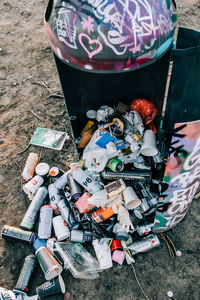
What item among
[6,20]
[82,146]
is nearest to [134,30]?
[82,146]

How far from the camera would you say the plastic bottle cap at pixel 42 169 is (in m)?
3.42

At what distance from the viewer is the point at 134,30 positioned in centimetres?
156

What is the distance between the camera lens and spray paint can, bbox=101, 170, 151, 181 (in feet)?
8.92

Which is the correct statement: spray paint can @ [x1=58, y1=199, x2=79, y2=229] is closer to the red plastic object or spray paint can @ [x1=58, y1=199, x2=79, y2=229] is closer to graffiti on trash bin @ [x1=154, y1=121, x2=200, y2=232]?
graffiti on trash bin @ [x1=154, y1=121, x2=200, y2=232]

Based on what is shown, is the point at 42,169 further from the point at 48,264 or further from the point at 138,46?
the point at 138,46

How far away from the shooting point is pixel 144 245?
2779mm

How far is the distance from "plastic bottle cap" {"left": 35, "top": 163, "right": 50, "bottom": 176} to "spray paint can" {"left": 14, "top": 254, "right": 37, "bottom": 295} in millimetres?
1060

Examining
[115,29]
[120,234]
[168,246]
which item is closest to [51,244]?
[120,234]

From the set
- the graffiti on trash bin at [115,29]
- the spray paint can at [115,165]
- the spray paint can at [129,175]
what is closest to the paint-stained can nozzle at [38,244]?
the spray paint can at [129,175]

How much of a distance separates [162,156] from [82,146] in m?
0.98

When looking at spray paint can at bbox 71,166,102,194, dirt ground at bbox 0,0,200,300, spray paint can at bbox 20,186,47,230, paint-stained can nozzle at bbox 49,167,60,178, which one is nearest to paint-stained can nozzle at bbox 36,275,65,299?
dirt ground at bbox 0,0,200,300

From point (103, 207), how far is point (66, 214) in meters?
0.47

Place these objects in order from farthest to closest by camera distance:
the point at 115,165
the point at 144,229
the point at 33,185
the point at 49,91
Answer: the point at 49,91
the point at 33,185
the point at 144,229
the point at 115,165

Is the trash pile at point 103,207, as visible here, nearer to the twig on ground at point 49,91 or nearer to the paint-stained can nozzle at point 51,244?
the paint-stained can nozzle at point 51,244
